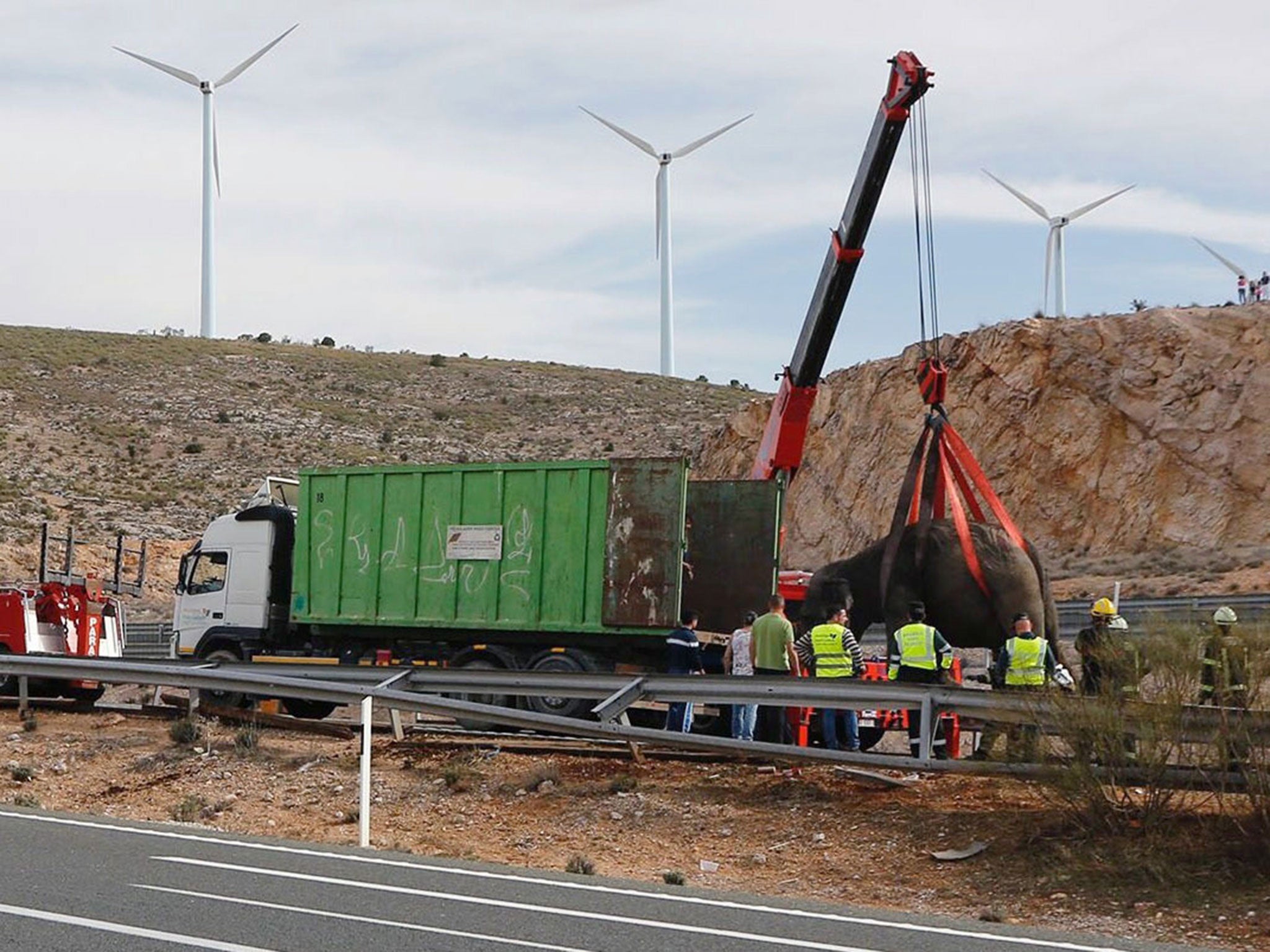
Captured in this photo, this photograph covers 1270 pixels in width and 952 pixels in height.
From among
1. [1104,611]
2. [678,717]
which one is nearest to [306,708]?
[678,717]

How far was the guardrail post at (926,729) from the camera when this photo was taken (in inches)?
511

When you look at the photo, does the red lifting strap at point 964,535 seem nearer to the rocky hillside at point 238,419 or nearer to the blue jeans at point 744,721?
the blue jeans at point 744,721

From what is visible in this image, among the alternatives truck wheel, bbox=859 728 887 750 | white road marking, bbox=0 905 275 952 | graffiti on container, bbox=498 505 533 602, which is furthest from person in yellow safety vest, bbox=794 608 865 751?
white road marking, bbox=0 905 275 952

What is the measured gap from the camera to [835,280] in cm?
2077

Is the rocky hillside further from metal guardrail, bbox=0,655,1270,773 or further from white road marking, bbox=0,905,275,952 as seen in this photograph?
white road marking, bbox=0,905,275,952

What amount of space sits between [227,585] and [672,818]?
11.2m

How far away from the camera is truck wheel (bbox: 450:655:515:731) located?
1881 centimetres

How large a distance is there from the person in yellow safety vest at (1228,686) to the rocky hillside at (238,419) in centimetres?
4332

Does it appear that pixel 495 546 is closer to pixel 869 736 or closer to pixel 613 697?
pixel 869 736

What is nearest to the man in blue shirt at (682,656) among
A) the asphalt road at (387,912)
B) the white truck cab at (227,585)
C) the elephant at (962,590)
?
the elephant at (962,590)

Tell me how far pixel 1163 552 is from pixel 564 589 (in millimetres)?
24328

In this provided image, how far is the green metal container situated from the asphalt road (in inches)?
332

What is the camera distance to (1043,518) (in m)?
44.5

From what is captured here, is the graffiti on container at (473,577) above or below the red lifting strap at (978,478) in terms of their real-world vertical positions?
below
